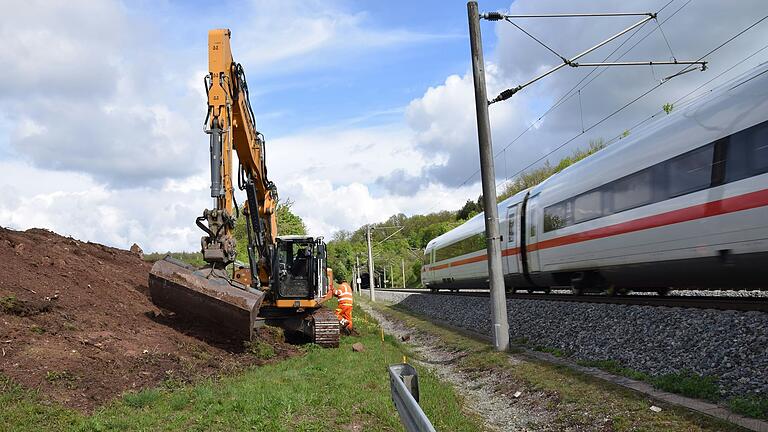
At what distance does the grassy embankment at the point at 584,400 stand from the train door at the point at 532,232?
18.7 ft

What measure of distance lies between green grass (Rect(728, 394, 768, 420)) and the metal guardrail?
3.36 metres

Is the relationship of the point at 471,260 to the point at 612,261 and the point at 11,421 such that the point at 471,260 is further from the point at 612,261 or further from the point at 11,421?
the point at 11,421

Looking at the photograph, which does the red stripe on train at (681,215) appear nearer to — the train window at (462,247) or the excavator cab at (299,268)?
the excavator cab at (299,268)

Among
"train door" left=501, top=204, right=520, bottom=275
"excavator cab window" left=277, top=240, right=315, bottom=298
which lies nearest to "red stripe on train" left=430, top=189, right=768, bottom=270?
"train door" left=501, top=204, right=520, bottom=275

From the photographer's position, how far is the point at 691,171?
Answer: 9531 millimetres

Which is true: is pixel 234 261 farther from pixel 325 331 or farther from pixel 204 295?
pixel 325 331

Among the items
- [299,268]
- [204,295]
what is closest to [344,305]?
→ [299,268]

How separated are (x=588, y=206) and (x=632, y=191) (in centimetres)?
198

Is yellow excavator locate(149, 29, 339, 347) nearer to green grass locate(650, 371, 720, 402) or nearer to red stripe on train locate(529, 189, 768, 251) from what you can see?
red stripe on train locate(529, 189, 768, 251)

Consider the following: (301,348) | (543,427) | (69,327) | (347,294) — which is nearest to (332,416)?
(543,427)

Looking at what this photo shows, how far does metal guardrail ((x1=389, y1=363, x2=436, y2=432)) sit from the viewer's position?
3.45 m

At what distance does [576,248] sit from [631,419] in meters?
7.95

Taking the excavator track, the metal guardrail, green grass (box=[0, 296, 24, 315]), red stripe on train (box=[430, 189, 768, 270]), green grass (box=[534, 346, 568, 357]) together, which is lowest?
green grass (box=[534, 346, 568, 357])

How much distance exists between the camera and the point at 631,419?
6.32 metres
